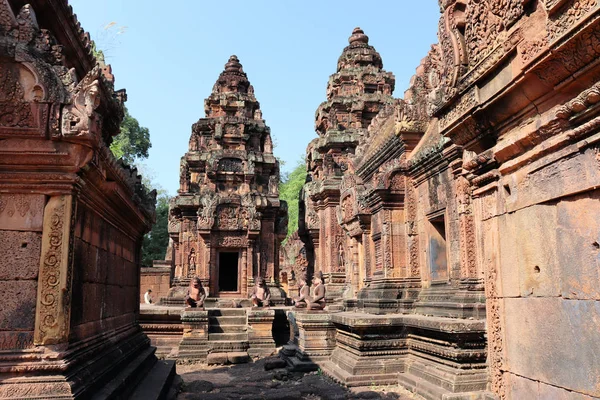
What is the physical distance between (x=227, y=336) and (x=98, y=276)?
1025cm

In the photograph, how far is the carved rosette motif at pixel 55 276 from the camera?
374 centimetres

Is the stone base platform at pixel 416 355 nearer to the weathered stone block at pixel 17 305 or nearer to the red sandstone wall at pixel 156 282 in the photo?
the weathered stone block at pixel 17 305

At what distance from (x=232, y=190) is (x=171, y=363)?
12.3 metres

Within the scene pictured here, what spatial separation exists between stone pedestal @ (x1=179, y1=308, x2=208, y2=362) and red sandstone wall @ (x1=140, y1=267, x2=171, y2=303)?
11.2m

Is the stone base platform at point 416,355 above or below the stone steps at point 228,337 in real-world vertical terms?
above

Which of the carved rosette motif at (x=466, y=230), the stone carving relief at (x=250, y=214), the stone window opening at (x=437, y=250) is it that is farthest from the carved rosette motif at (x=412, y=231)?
the stone carving relief at (x=250, y=214)

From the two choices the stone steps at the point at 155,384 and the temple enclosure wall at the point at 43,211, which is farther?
the stone steps at the point at 155,384

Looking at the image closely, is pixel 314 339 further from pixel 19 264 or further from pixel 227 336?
pixel 19 264

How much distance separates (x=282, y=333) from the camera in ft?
53.7

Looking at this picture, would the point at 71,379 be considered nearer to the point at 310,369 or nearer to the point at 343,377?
the point at 343,377

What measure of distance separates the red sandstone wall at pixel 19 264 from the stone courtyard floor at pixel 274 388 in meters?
4.57

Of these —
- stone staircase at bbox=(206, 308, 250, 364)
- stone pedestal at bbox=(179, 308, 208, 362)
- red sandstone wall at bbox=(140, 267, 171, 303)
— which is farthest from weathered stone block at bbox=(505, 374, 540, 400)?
red sandstone wall at bbox=(140, 267, 171, 303)

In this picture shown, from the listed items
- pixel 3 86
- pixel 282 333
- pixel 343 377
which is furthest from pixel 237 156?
pixel 3 86

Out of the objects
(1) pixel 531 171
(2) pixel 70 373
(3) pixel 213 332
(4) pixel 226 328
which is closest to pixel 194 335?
(3) pixel 213 332
